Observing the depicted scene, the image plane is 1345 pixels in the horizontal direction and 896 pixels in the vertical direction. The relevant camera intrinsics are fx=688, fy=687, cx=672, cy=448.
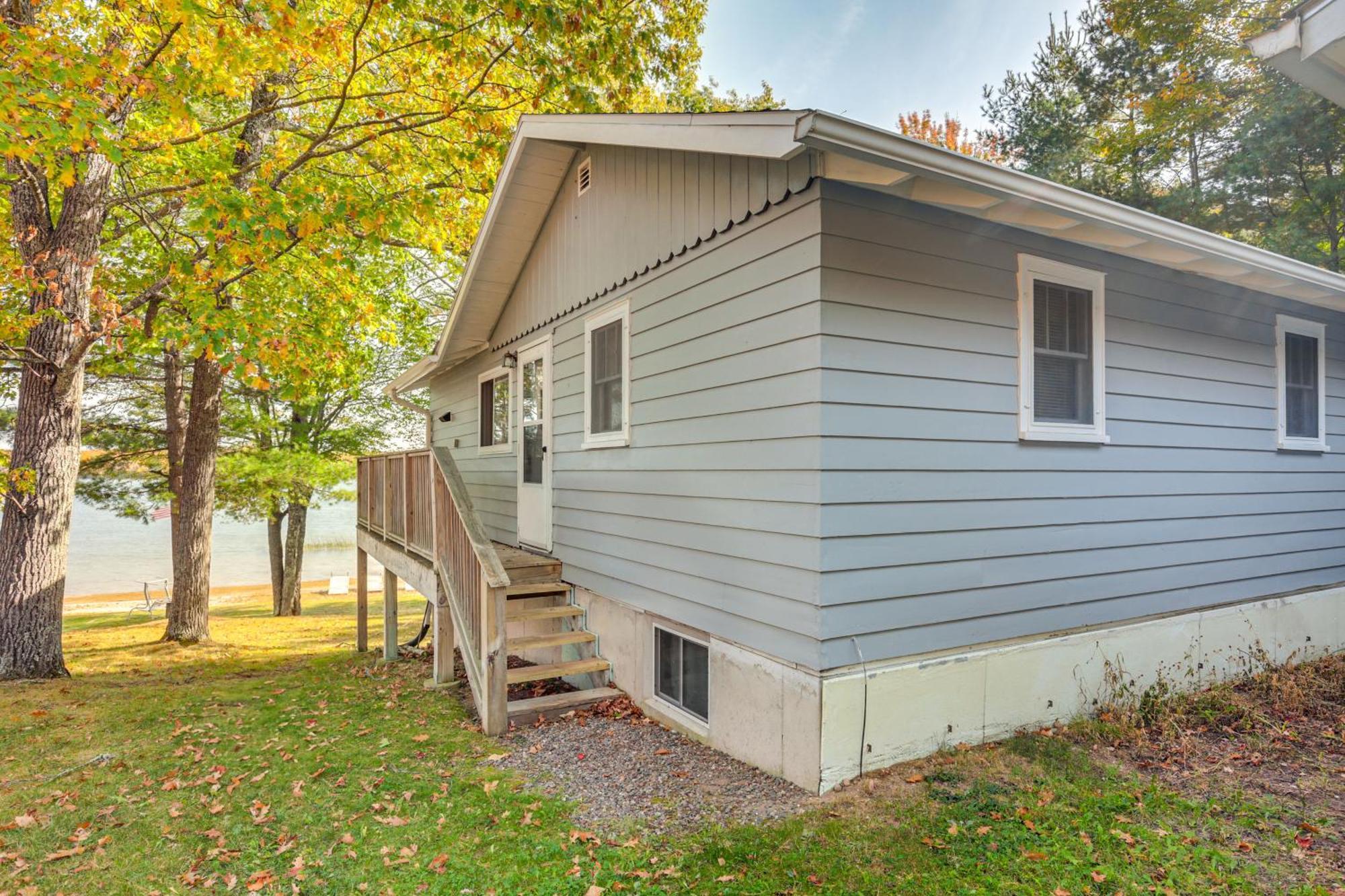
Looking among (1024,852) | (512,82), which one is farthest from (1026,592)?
(512,82)

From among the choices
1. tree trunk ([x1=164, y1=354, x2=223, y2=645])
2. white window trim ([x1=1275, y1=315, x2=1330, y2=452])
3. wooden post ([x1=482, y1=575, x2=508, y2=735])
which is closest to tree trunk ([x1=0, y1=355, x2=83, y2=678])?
tree trunk ([x1=164, y1=354, x2=223, y2=645])

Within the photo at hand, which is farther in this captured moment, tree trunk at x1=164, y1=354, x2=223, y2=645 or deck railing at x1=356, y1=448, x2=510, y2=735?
tree trunk at x1=164, y1=354, x2=223, y2=645

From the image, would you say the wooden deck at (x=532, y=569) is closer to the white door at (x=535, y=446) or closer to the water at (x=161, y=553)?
the white door at (x=535, y=446)

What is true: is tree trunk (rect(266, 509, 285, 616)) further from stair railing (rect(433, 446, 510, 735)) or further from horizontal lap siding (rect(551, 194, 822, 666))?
horizontal lap siding (rect(551, 194, 822, 666))

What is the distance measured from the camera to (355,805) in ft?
13.1

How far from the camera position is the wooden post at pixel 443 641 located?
21.7ft

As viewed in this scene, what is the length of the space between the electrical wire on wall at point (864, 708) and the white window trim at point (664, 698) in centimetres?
110

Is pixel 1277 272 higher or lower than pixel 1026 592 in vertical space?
higher

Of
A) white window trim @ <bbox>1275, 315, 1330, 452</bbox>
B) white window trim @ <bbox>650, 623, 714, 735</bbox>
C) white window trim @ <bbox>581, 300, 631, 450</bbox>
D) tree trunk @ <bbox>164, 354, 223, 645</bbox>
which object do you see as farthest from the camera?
tree trunk @ <bbox>164, 354, 223, 645</bbox>

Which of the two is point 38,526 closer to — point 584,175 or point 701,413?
point 584,175

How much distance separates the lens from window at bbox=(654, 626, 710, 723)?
4934 mm

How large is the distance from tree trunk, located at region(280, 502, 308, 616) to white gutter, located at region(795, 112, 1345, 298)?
16.0 meters

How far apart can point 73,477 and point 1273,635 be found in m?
12.4

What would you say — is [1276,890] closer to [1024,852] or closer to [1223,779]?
[1024,852]
